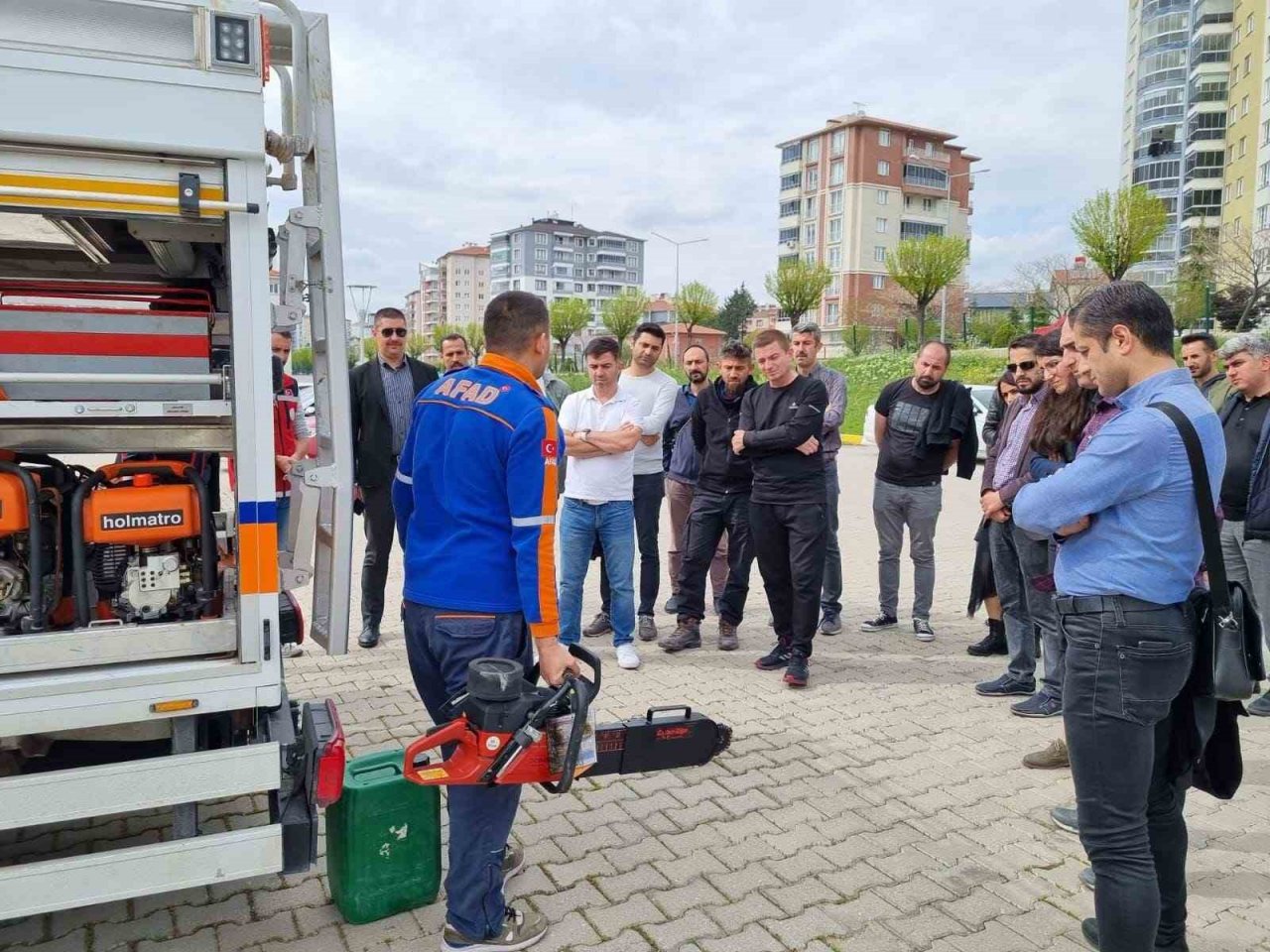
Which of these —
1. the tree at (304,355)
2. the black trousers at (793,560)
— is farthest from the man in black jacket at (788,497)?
the tree at (304,355)

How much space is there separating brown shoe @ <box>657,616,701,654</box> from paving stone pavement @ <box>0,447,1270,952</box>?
638 mm

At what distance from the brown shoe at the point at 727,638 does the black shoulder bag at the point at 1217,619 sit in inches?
156

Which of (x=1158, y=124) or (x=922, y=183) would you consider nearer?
(x=1158, y=124)

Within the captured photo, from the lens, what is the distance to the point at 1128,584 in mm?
2723

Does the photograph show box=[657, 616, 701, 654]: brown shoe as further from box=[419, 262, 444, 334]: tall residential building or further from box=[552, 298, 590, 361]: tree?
box=[419, 262, 444, 334]: tall residential building

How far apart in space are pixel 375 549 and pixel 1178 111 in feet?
295

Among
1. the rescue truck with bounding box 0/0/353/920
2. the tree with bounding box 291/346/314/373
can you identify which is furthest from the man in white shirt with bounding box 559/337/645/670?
the rescue truck with bounding box 0/0/353/920

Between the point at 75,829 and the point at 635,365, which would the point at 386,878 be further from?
the point at 635,365

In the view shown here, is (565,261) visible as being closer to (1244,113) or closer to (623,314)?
(623,314)

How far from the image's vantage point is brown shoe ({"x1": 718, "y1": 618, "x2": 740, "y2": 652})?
6637 millimetres

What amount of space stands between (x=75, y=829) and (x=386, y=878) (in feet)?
5.25

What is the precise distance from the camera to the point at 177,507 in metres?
3.04

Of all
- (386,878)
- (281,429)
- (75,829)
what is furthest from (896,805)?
(281,429)

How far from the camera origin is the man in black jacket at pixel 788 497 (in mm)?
5836
